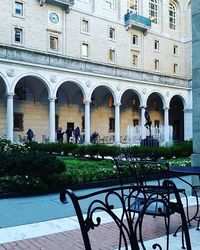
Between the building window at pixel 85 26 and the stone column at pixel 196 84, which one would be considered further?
the building window at pixel 85 26

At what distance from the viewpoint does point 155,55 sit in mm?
41469

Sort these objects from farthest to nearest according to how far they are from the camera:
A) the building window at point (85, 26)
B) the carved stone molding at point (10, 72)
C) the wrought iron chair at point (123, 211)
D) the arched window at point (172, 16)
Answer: the arched window at point (172, 16) < the building window at point (85, 26) < the carved stone molding at point (10, 72) < the wrought iron chair at point (123, 211)

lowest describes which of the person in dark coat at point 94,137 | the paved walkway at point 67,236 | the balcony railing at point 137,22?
the paved walkway at point 67,236

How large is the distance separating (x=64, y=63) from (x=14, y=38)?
6014 mm

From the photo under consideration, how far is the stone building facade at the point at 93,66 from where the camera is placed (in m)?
27.6

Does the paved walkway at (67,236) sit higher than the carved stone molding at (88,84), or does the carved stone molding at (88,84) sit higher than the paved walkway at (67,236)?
the carved stone molding at (88,84)

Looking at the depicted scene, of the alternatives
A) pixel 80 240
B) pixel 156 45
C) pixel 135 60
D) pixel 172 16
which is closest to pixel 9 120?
pixel 135 60

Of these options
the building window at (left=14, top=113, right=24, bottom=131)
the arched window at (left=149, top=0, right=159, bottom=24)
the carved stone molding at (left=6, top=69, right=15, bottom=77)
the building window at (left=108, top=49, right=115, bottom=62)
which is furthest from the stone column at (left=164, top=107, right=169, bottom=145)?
the carved stone molding at (left=6, top=69, right=15, bottom=77)

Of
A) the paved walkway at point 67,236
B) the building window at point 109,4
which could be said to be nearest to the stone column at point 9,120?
the building window at point 109,4

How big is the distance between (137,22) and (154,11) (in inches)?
211

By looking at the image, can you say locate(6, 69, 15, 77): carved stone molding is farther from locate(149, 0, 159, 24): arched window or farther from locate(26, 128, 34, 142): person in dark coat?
locate(149, 0, 159, 24): arched window

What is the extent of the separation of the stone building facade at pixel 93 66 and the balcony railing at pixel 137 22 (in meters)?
0.12

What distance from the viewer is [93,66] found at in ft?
98.7

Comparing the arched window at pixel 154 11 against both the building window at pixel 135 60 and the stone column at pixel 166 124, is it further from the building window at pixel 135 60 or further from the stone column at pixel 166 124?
the stone column at pixel 166 124
